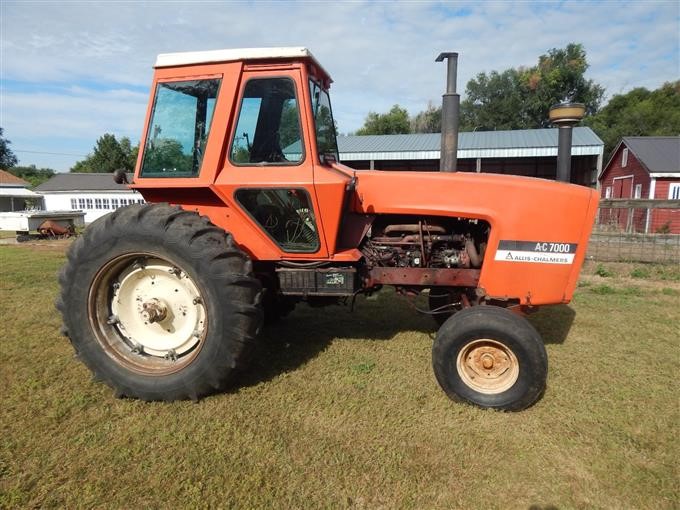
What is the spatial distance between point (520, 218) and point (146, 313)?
2849mm

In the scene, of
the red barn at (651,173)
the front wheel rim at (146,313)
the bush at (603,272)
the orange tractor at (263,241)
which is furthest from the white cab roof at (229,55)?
the red barn at (651,173)

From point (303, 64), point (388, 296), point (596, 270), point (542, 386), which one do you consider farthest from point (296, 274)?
point (596, 270)

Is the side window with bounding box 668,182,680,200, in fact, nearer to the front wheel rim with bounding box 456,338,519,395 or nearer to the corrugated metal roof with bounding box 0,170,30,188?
the front wheel rim with bounding box 456,338,519,395

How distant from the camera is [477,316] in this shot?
10.3ft

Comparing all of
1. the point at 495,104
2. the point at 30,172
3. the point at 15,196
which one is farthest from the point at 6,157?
the point at 495,104

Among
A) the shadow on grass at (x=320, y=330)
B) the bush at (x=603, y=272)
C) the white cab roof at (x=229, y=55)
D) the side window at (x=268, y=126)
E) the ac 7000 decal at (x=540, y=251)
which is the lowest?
the shadow on grass at (x=320, y=330)

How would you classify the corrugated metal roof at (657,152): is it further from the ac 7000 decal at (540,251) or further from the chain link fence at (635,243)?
the ac 7000 decal at (540,251)

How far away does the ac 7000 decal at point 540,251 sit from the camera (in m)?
3.36

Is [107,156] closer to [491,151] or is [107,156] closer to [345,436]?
[491,151]

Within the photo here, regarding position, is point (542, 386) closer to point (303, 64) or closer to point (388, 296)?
point (303, 64)

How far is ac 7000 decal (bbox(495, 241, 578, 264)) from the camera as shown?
11.0ft

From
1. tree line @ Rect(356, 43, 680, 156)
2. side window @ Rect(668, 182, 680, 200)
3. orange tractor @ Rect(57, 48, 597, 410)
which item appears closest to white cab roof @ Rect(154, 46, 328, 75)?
orange tractor @ Rect(57, 48, 597, 410)

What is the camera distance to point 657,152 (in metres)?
19.3

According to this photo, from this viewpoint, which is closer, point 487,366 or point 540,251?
point 487,366
